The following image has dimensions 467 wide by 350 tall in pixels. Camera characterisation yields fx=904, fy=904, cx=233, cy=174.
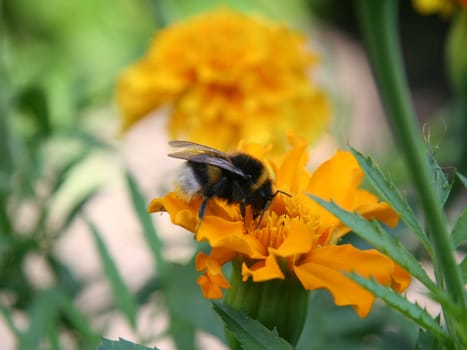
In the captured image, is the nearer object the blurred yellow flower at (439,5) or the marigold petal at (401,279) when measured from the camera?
the marigold petal at (401,279)

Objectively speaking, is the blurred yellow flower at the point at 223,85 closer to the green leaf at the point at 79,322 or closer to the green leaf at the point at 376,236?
the green leaf at the point at 79,322

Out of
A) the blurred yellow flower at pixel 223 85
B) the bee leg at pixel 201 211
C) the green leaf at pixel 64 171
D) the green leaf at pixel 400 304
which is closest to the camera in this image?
the green leaf at pixel 400 304

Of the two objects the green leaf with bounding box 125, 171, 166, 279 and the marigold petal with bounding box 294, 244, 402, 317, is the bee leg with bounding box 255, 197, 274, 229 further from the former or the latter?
the green leaf with bounding box 125, 171, 166, 279

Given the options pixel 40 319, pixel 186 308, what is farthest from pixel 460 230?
pixel 40 319

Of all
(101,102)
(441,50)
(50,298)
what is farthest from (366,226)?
(441,50)

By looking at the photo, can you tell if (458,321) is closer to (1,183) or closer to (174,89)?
(1,183)

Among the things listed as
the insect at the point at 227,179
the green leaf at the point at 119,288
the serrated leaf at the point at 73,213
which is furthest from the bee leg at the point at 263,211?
the serrated leaf at the point at 73,213

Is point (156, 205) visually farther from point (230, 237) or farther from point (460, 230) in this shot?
point (460, 230)

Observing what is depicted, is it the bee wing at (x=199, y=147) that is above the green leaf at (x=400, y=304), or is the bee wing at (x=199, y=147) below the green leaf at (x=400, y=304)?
above
